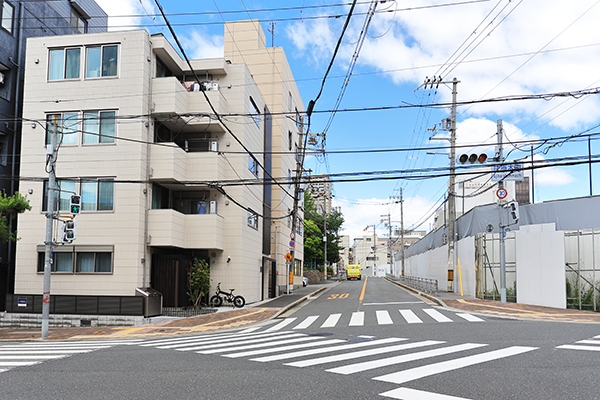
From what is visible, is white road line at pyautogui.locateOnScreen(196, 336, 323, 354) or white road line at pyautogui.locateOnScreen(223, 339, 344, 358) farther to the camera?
white road line at pyautogui.locateOnScreen(196, 336, 323, 354)

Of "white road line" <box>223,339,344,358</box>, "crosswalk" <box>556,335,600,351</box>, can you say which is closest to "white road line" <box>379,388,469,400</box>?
"white road line" <box>223,339,344,358</box>

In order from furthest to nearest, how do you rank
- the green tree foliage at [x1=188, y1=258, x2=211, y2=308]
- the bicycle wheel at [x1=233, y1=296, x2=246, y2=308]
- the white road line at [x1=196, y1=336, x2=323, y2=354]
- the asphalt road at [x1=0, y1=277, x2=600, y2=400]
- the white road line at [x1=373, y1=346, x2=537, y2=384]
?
the bicycle wheel at [x1=233, y1=296, x2=246, y2=308] → the green tree foliage at [x1=188, y1=258, x2=211, y2=308] → the white road line at [x1=196, y1=336, x2=323, y2=354] → the white road line at [x1=373, y1=346, x2=537, y2=384] → the asphalt road at [x1=0, y1=277, x2=600, y2=400]

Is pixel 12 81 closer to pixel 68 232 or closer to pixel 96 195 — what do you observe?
pixel 96 195

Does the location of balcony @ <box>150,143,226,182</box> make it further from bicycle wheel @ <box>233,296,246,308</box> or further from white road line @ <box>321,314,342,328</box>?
white road line @ <box>321,314,342,328</box>

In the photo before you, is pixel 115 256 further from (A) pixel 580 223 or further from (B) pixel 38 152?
(A) pixel 580 223

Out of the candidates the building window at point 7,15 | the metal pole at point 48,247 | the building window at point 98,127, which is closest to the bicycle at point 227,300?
the metal pole at point 48,247

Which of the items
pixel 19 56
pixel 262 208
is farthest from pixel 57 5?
pixel 262 208

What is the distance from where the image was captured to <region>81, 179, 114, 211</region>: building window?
21.7 meters

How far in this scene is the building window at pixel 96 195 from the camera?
71.2ft

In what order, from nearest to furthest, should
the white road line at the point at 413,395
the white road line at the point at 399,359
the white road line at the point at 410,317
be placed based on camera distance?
the white road line at the point at 413,395
the white road line at the point at 399,359
the white road line at the point at 410,317

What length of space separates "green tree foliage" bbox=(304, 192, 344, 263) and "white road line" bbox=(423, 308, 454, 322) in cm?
3337

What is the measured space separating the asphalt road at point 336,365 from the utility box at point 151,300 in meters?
5.27

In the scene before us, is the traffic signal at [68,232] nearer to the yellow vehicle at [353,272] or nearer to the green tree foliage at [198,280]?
the green tree foliage at [198,280]

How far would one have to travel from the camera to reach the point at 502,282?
22.2 m
